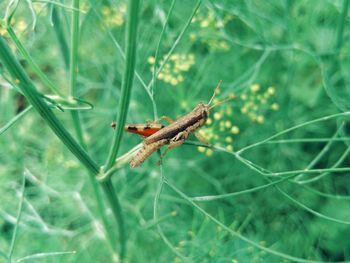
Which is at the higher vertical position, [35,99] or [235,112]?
[35,99]

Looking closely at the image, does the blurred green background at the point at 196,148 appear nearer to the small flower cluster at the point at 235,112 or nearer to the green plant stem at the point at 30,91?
the small flower cluster at the point at 235,112

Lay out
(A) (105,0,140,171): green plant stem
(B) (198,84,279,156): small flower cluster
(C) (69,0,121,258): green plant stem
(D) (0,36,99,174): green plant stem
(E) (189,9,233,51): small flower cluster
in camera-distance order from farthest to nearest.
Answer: (E) (189,9,233,51): small flower cluster
(B) (198,84,279,156): small flower cluster
(C) (69,0,121,258): green plant stem
(D) (0,36,99,174): green plant stem
(A) (105,0,140,171): green plant stem

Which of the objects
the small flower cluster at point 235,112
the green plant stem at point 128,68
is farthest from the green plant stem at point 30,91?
the small flower cluster at point 235,112

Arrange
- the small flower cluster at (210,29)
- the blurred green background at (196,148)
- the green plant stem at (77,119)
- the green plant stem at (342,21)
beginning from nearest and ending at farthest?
the green plant stem at (77,119) → the green plant stem at (342,21) → the small flower cluster at (210,29) → the blurred green background at (196,148)

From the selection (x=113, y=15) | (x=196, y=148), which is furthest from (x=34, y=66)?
(x=196, y=148)

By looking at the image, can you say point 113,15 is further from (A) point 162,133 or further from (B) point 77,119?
(A) point 162,133

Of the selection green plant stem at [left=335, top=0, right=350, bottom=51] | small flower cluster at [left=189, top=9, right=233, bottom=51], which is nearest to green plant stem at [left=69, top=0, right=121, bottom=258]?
small flower cluster at [left=189, top=9, right=233, bottom=51]

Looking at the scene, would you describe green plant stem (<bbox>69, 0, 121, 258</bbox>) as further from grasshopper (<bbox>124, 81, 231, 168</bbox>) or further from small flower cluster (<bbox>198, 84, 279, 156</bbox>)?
small flower cluster (<bbox>198, 84, 279, 156</bbox>)

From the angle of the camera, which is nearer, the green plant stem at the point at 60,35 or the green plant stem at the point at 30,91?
the green plant stem at the point at 30,91

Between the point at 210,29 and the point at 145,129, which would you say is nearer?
the point at 145,129
